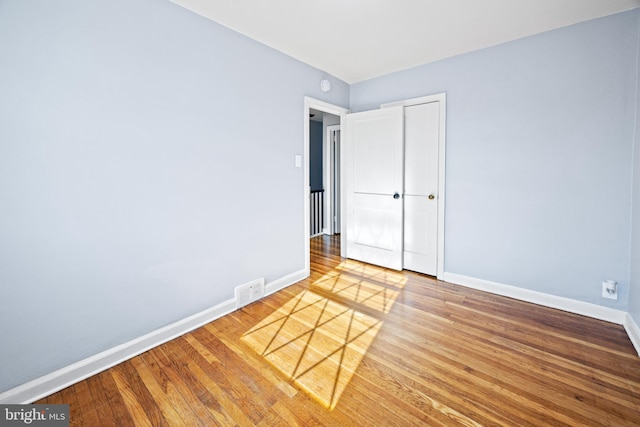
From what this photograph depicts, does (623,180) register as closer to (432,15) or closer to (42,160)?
(432,15)

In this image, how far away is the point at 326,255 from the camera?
4363 millimetres

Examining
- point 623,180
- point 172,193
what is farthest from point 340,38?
point 623,180

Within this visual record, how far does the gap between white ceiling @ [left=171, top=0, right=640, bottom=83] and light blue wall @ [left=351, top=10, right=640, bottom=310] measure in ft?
0.74

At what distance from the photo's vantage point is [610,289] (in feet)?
7.77

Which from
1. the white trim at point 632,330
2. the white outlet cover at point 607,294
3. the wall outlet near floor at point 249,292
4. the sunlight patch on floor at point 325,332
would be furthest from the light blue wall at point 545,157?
the wall outlet near floor at point 249,292

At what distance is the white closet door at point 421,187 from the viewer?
329 cm

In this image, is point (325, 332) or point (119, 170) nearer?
point (119, 170)

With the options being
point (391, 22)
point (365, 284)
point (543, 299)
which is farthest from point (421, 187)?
point (391, 22)

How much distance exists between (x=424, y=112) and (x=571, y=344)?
100 inches

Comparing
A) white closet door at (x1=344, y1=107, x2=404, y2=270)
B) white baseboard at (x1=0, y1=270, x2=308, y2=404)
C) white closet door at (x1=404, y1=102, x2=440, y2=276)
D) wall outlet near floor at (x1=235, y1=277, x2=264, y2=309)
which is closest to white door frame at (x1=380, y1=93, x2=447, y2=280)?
white closet door at (x1=404, y1=102, x2=440, y2=276)

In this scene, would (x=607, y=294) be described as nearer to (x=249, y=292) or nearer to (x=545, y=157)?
(x=545, y=157)

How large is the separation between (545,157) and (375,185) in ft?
5.78

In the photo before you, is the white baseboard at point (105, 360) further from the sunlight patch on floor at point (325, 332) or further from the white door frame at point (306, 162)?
the white door frame at point (306, 162)

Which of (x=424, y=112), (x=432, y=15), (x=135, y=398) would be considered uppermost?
(x=432, y=15)
